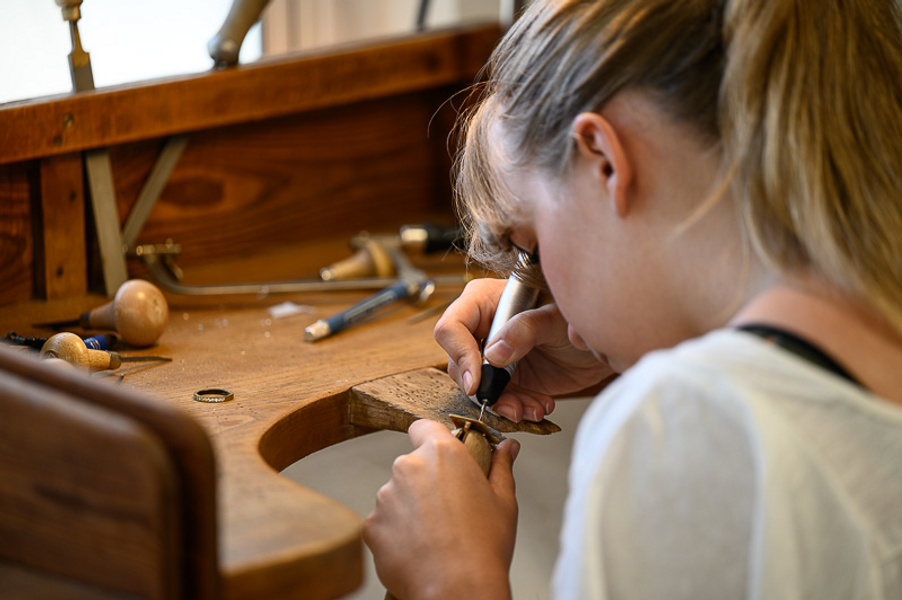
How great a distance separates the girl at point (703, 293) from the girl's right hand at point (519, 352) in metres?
0.11

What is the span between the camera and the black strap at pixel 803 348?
0.53 m

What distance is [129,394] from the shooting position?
50cm

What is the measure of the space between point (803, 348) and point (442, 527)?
283mm

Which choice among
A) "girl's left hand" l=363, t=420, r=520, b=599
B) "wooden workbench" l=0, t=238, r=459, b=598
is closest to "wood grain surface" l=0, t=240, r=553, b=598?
"wooden workbench" l=0, t=238, r=459, b=598

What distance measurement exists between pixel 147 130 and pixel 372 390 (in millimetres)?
471

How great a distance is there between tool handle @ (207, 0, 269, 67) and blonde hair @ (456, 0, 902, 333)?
Result: 0.65 m

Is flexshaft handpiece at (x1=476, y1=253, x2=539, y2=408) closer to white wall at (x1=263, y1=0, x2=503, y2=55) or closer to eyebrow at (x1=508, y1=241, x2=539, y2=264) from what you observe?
eyebrow at (x1=508, y1=241, x2=539, y2=264)

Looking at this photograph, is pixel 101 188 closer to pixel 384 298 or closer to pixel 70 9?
pixel 70 9

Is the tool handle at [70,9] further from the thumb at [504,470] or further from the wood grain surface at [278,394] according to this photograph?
the thumb at [504,470]

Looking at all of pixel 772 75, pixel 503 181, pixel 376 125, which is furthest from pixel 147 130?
pixel 772 75

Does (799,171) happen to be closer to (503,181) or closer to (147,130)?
(503,181)

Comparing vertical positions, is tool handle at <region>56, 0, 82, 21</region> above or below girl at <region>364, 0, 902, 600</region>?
above

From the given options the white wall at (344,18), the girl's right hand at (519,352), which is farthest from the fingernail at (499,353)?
the white wall at (344,18)

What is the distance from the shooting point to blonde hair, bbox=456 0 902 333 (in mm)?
565
